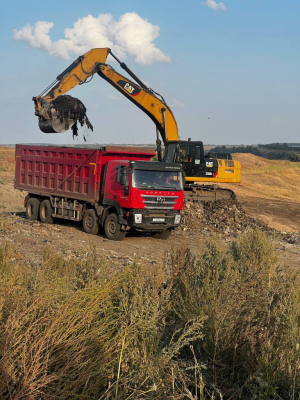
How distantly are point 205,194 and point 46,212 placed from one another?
634 centimetres

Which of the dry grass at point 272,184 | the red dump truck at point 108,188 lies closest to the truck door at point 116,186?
the red dump truck at point 108,188

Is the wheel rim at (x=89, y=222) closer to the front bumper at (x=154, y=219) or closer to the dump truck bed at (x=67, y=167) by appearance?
the dump truck bed at (x=67, y=167)

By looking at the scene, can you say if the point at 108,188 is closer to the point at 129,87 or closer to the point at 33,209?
the point at 33,209

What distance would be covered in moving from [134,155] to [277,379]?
518 inches

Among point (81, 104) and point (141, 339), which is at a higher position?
point (81, 104)

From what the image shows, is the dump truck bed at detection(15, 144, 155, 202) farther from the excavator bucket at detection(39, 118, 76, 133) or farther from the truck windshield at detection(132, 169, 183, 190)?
the truck windshield at detection(132, 169, 183, 190)

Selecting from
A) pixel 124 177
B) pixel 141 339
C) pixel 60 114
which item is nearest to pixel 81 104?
pixel 60 114

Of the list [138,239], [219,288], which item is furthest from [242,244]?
[138,239]

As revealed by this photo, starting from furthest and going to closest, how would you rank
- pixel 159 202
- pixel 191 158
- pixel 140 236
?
pixel 191 158 < pixel 140 236 < pixel 159 202

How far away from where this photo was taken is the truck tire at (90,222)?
1681cm

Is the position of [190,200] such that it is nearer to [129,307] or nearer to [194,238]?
[194,238]

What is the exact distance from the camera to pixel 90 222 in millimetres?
17109

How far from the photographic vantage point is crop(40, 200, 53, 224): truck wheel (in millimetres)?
19062

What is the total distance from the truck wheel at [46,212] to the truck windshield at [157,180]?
5.00 metres
